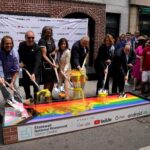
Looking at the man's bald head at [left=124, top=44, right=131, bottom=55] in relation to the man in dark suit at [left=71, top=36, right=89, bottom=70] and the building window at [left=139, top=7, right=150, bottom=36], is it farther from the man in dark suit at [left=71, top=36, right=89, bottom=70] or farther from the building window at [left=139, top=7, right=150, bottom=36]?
the building window at [left=139, top=7, right=150, bottom=36]

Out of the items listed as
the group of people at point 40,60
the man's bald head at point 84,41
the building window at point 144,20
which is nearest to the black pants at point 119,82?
the group of people at point 40,60

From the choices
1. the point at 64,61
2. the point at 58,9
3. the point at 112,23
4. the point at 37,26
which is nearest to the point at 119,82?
the point at 64,61

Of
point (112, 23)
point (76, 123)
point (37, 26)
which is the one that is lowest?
point (76, 123)

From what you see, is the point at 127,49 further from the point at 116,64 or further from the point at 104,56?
the point at 104,56

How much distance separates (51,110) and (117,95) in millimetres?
1863

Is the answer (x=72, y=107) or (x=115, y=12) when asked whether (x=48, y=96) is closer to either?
(x=72, y=107)

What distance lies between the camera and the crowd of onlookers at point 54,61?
17.8 ft

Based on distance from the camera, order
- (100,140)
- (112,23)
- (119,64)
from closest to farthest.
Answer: (100,140), (119,64), (112,23)

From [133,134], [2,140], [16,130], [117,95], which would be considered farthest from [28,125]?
[117,95]

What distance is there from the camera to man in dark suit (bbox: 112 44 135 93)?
6.94 metres

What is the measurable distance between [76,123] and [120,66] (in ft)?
8.22

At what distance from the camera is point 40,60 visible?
5777mm

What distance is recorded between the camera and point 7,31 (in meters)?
8.84

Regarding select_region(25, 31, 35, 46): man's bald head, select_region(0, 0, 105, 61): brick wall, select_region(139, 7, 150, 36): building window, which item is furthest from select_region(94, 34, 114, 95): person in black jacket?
select_region(139, 7, 150, 36): building window
